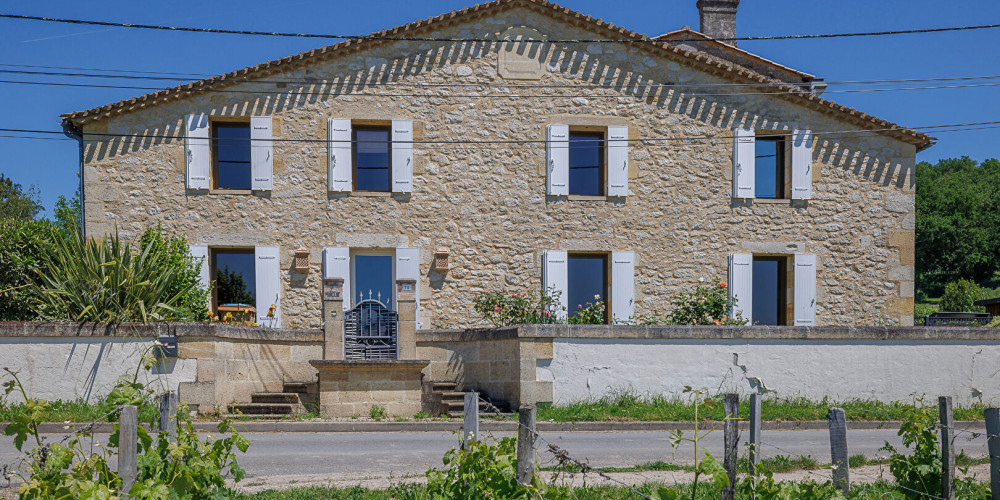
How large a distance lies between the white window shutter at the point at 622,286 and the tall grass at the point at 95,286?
7986mm

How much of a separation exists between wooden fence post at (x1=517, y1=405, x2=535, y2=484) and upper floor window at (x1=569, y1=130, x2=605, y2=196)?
1184cm

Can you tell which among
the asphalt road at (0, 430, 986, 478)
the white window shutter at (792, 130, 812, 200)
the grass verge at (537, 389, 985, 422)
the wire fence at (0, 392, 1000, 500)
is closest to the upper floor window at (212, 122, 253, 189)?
the asphalt road at (0, 430, 986, 478)

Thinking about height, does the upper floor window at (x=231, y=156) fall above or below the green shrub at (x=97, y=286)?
above

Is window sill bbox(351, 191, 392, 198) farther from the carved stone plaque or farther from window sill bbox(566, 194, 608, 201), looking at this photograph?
window sill bbox(566, 194, 608, 201)

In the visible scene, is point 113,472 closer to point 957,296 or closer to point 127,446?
point 127,446

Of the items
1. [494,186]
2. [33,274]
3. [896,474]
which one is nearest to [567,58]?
[494,186]

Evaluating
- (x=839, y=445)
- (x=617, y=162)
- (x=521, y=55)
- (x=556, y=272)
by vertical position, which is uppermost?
(x=521, y=55)

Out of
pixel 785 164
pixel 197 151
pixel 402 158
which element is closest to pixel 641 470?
pixel 402 158

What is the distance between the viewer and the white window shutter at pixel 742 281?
15.7m

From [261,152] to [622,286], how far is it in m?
7.28

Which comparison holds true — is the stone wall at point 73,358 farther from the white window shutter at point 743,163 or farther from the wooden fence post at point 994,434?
the white window shutter at point 743,163

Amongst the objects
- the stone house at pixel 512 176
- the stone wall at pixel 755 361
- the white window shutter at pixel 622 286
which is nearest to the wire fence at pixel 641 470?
the stone wall at pixel 755 361

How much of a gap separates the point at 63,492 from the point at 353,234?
37.6 ft

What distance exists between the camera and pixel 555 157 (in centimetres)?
1563
